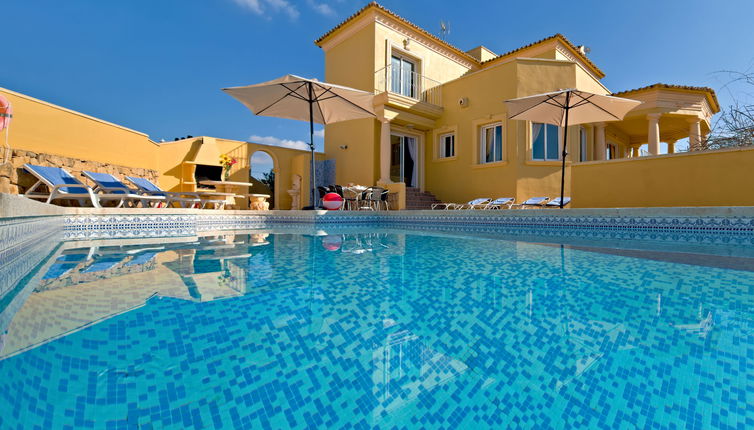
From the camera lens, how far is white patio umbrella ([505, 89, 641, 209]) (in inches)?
288

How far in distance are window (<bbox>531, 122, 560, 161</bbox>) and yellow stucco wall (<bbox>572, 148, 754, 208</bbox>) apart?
13.1 feet

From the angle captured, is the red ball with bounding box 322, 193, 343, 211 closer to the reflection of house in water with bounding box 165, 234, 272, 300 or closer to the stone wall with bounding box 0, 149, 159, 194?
the reflection of house in water with bounding box 165, 234, 272, 300

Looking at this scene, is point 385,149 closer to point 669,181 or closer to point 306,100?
point 306,100

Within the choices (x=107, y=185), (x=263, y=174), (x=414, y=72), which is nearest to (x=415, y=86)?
(x=414, y=72)

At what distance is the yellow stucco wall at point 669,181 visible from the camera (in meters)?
5.40

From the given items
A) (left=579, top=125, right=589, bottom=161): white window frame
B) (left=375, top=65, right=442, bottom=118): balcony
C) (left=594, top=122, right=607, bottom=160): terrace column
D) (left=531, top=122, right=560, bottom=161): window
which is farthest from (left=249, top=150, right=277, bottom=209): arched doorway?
(left=594, top=122, right=607, bottom=160): terrace column

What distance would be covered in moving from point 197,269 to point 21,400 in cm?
217

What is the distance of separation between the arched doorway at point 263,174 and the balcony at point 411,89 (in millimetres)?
5049

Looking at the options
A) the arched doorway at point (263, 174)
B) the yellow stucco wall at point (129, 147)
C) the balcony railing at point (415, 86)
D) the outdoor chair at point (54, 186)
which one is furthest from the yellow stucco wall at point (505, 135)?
the outdoor chair at point (54, 186)

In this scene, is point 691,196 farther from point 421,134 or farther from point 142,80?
point 142,80

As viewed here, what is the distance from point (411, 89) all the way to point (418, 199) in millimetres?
4370

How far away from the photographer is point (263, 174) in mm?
19188

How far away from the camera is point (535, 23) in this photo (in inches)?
608

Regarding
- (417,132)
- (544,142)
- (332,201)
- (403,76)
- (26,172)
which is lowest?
(332,201)
